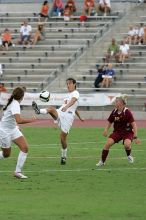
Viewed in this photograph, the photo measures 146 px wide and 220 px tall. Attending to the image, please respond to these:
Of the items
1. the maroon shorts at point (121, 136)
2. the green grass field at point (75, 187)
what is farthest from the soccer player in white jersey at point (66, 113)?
the maroon shorts at point (121, 136)

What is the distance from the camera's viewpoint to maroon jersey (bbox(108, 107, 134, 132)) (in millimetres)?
19547

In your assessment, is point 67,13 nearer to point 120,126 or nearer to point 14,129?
point 120,126

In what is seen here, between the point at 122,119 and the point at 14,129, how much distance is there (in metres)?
3.15

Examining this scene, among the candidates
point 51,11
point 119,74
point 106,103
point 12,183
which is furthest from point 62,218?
point 51,11

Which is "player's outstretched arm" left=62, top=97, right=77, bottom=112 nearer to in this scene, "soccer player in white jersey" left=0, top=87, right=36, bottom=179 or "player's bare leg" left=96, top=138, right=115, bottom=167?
"player's bare leg" left=96, top=138, right=115, bottom=167

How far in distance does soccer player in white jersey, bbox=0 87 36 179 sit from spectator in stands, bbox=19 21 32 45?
92.3ft

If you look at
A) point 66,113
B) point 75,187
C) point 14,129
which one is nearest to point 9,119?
point 14,129

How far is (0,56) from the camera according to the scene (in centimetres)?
4534

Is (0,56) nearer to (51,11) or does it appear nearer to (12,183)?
(51,11)

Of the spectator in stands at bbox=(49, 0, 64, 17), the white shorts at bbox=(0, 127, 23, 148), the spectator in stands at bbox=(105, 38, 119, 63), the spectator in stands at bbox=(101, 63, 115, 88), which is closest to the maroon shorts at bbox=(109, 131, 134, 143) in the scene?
the white shorts at bbox=(0, 127, 23, 148)

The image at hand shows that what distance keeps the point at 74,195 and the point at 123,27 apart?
101ft

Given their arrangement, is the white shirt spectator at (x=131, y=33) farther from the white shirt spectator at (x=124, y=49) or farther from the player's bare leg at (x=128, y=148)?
the player's bare leg at (x=128, y=148)

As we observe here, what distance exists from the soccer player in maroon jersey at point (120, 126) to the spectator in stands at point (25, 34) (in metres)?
26.0

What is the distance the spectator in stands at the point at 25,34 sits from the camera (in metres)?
45.3
